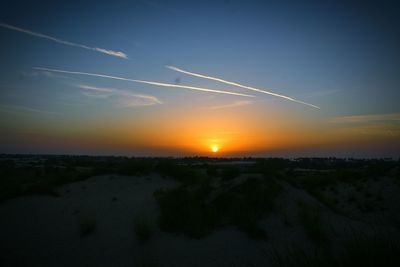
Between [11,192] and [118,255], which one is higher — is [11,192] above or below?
above

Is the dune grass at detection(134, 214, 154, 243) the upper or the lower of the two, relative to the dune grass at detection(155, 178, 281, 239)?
lower

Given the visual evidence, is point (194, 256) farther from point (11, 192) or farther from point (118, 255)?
point (11, 192)

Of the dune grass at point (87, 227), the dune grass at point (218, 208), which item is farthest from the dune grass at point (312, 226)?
the dune grass at point (87, 227)

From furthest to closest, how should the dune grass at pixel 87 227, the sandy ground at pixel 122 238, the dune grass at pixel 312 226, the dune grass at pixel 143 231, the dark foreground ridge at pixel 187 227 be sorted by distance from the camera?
the dune grass at pixel 87 227 < the dune grass at pixel 143 231 < the dune grass at pixel 312 226 < the sandy ground at pixel 122 238 < the dark foreground ridge at pixel 187 227

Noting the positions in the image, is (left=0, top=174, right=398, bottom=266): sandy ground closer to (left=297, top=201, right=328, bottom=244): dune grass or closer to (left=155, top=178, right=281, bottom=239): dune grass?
(left=297, top=201, right=328, bottom=244): dune grass

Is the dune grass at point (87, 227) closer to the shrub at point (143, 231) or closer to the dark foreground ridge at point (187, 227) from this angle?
the dark foreground ridge at point (187, 227)

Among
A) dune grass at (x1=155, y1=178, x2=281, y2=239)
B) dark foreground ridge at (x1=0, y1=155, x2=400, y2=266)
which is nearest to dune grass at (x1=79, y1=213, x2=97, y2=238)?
dark foreground ridge at (x1=0, y1=155, x2=400, y2=266)

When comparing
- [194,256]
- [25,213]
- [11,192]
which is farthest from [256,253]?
[11,192]

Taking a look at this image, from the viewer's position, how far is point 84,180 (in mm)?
18656

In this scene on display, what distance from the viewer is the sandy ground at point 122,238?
7734mm

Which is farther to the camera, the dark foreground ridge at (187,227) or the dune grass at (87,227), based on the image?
the dune grass at (87,227)

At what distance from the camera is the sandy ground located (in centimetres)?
773

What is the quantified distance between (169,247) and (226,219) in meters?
2.73

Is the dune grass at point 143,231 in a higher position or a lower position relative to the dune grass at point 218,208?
lower
